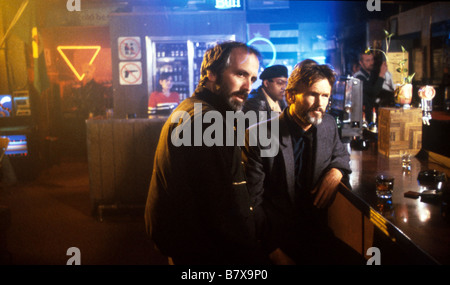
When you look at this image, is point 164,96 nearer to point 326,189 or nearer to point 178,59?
point 178,59

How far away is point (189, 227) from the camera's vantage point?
1488 millimetres

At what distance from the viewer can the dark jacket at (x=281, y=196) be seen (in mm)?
2127

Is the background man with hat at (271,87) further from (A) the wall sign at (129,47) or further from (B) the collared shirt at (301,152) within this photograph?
(A) the wall sign at (129,47)

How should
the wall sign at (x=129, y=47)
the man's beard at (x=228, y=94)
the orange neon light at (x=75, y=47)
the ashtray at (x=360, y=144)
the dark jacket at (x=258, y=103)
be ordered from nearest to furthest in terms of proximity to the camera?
the man's beard at (x=228, y=94) → the ashtray at (x=360, y=144) → the dark jacket at (x=258, y=103) → the wall sign at (x=129, y=47) → the orange neon light at (x=75, y=47)

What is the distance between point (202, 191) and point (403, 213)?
0.94 meters

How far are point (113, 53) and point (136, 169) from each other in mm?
3406

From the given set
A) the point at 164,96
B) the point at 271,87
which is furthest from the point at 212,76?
the point at 164,96

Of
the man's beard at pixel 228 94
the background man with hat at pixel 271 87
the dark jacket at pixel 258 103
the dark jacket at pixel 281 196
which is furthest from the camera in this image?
the background man with hat at pixel 271 87

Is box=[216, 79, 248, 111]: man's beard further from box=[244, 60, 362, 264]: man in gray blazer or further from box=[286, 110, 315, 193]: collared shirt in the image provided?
box=[286, 110, 315, 193]: collared shirt

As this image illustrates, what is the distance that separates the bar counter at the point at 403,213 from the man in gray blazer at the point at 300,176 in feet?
0.54

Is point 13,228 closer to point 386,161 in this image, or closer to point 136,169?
point 136,169

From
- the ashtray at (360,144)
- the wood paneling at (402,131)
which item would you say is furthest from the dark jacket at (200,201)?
the ashtray at (360,144)

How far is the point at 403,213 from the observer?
1.72 meters

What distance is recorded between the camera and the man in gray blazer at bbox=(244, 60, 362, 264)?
7.08 ft
